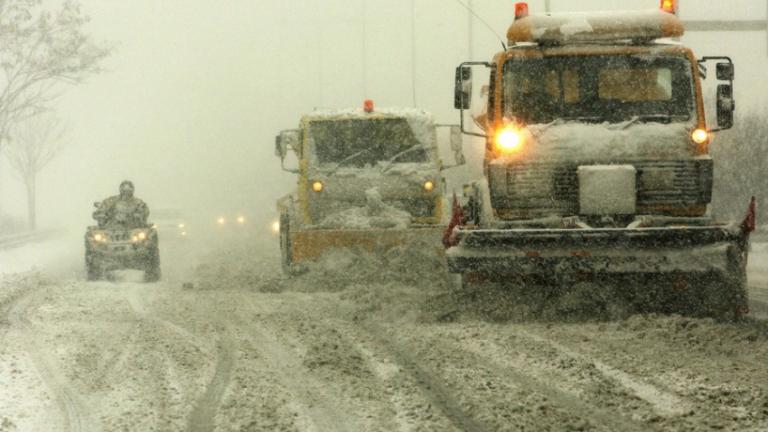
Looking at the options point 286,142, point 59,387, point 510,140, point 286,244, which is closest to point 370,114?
point 286,142

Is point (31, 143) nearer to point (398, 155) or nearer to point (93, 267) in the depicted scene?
point (93, 267)

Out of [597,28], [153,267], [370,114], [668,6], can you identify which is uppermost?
[668,6]

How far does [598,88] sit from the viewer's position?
1103 centimetres

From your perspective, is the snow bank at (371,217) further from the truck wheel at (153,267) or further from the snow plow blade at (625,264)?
the truck wheel at (153,267)

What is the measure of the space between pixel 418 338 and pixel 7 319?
5.00 m

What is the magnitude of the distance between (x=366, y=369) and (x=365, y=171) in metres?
8.39

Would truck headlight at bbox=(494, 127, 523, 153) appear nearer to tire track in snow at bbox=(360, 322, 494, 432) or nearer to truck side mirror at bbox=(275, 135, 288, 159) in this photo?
tire track in snow at bbox=(360, 322, 494, 432)

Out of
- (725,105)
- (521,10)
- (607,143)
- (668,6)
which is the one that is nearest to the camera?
(607,143)

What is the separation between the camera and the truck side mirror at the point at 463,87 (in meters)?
11.1

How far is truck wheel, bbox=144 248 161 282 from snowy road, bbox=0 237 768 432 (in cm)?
788

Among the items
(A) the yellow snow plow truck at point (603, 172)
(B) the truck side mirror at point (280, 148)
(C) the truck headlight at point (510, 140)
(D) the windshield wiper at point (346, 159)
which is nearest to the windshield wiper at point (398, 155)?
(D) the windshield wiper at point (346, 159)

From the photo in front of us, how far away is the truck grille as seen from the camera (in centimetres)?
1063

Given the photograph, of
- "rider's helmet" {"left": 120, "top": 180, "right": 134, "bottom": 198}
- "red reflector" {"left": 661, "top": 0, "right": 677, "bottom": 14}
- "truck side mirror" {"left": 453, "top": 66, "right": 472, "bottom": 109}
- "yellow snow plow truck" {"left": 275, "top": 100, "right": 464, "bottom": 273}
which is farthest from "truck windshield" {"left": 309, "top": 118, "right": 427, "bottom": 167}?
"rider's helmet" {"left": 120, "top": 180, "right": 134, "bottom": 198}

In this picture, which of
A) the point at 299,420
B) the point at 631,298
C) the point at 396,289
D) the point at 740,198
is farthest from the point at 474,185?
the point at 740,198
